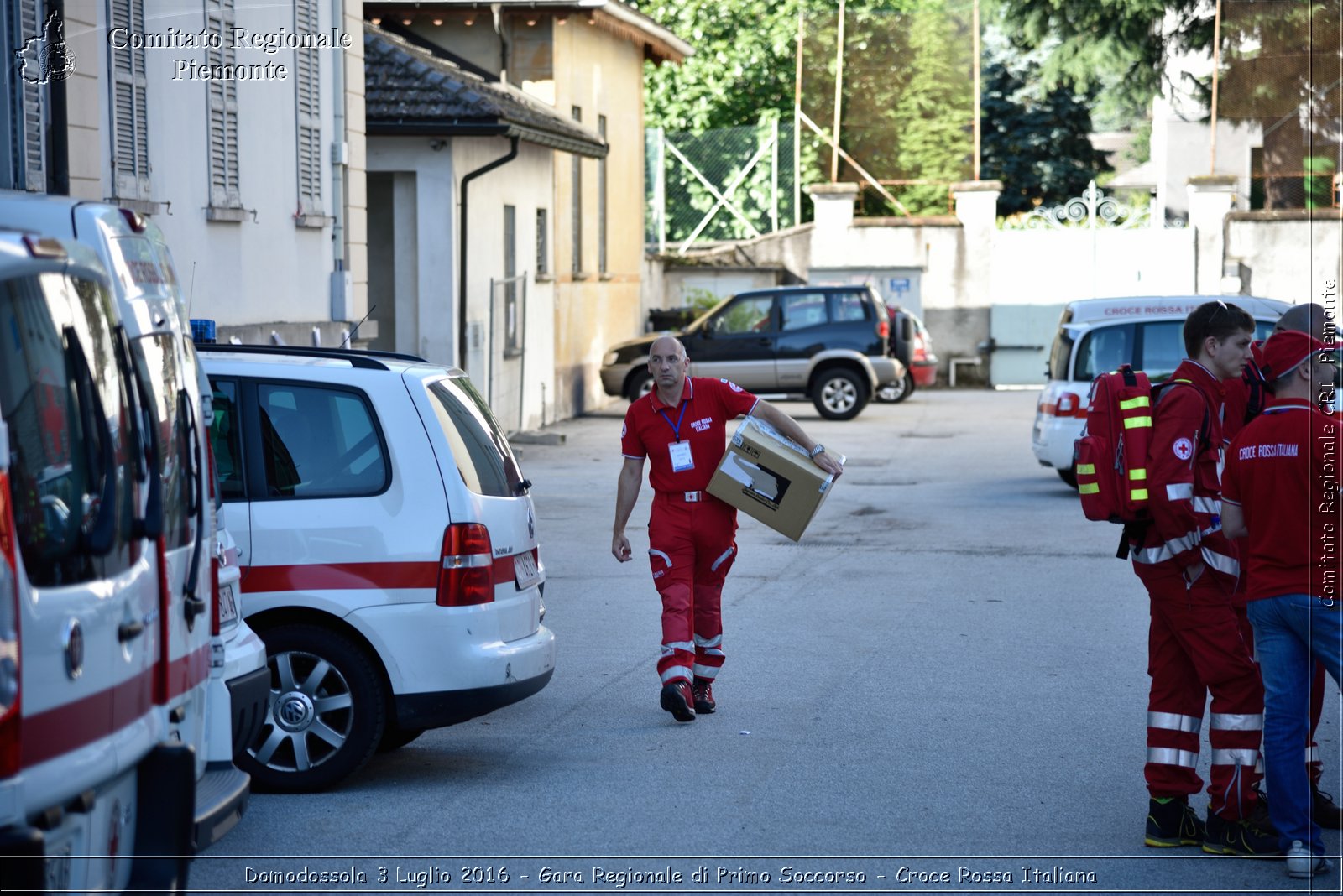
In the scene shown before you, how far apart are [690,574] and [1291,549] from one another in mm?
3174

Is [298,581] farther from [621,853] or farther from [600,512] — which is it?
[600,512]

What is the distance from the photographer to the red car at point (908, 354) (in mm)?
27641

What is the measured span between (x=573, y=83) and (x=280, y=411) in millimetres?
20534

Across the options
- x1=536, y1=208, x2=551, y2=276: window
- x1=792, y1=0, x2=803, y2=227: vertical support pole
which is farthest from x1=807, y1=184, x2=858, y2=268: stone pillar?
x1=536, y1=208, x2=551, y2=276: window

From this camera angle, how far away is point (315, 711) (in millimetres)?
6562

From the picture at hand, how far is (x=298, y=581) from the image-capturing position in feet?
21.3

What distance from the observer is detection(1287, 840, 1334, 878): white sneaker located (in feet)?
18.0

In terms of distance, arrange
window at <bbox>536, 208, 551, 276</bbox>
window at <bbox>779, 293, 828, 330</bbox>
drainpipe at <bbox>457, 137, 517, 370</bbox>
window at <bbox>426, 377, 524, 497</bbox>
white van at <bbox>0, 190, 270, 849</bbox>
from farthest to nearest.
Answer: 1. window at <bbox>779, 293, 828, 330</bbox>
2. window at <bbox>536, 208, 551, 276</bbox>
3. drainpipe at <bbox>457, 137, 517, 370</bbox>
4. window at <bbox>426, 377, 524, 497</bbox>
5. white van at <bbox>0, 190, 270, 849</bbox>

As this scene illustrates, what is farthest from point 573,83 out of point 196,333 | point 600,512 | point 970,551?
point 196,333

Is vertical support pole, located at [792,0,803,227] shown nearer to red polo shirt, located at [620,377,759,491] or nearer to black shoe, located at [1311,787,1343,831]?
red polo shirt, located at [620,377,759,491]

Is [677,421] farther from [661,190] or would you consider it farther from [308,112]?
[661,190]

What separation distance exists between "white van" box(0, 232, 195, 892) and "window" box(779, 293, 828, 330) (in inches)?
898

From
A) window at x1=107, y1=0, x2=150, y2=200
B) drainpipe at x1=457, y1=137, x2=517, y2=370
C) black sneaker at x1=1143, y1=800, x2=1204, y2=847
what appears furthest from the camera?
drainpipe at x1=457, y1=137, x2=517, y2=370

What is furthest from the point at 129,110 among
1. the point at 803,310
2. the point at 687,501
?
the point at 803,310
